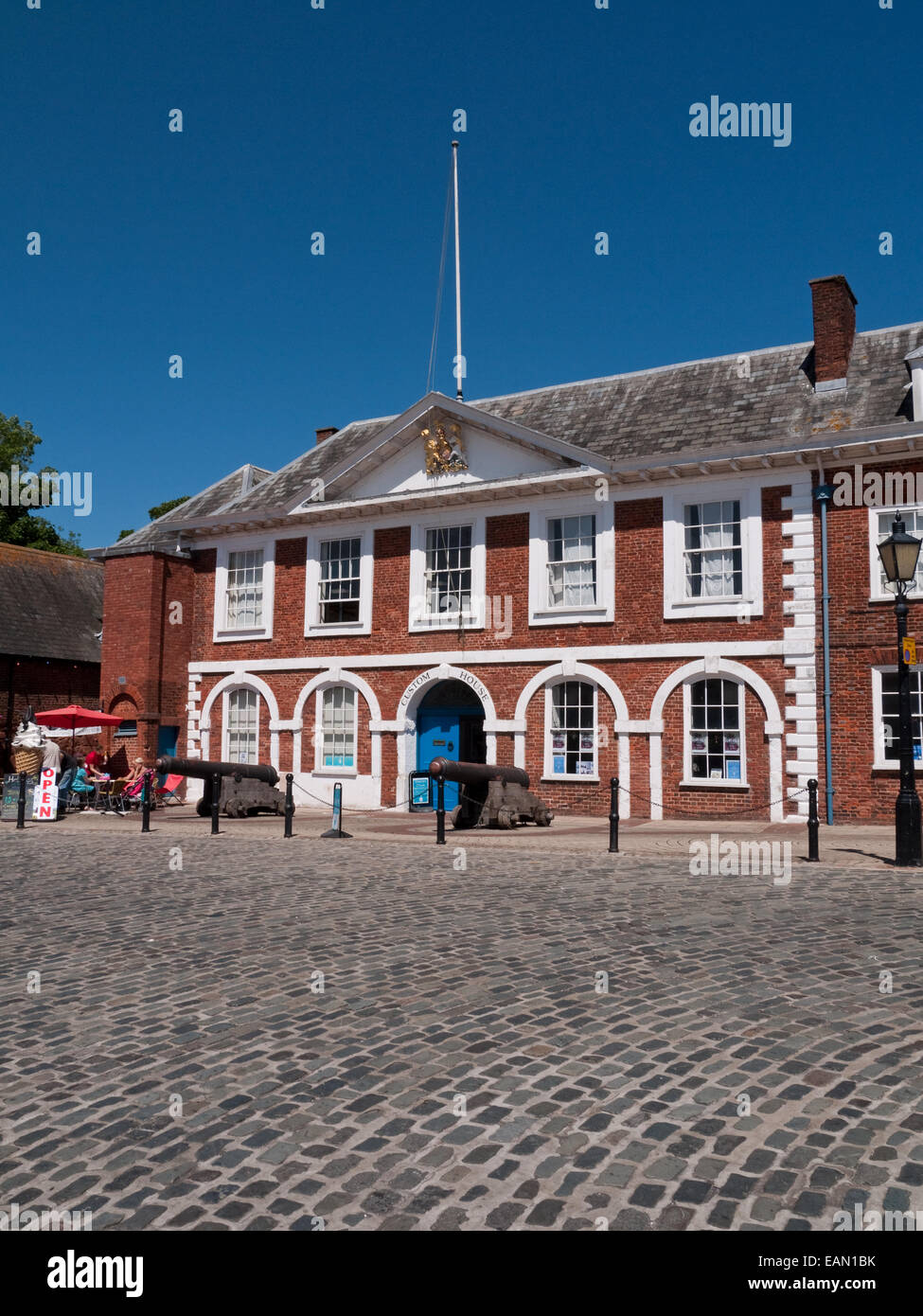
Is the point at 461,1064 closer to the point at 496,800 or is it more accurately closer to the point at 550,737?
the point at 496,800

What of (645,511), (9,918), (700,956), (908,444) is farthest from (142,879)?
(908,444)

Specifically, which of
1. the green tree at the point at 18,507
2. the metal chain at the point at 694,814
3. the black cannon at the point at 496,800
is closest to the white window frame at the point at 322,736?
the black cannon at the point at 496,800

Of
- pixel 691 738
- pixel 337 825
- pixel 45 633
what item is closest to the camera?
pixel 337 825

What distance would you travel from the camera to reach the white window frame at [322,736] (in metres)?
24.3

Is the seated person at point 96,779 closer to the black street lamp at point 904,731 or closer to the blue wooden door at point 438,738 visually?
the blue wooden door at point 438,738

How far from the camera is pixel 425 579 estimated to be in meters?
23.6

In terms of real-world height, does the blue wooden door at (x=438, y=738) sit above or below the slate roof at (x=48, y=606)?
below

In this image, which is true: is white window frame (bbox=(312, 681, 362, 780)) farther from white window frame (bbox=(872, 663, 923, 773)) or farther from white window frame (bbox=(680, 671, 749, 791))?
white window frame (bbox=(872, 663, 923, 773))

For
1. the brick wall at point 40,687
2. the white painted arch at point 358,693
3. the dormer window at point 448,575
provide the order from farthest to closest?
the brick wall at point 40,687 → the white painted arch at point 358,693 → the dormer window at point 448,575

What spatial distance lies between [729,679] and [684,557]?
2.65m

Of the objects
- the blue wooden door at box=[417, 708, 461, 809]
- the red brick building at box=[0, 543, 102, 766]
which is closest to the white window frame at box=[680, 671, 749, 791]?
the blue wooden door at box=[417, 708, 461, 809]

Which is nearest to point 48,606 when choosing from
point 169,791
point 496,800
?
point 169,791

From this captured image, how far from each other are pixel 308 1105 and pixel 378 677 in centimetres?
1945

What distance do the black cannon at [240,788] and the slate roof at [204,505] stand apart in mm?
8142
